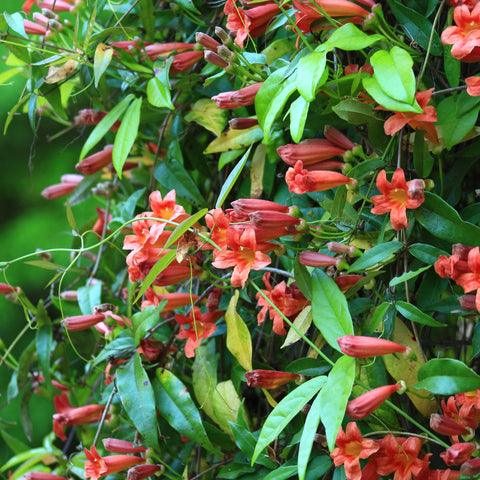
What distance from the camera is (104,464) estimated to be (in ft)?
2.26

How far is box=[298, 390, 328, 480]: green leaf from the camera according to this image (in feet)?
1.48

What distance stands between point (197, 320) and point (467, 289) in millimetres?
327

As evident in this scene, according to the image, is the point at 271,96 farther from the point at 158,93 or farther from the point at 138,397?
the point at 138,397

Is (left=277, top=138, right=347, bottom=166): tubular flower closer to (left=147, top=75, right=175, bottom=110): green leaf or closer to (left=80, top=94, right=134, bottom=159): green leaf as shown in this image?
(left=147, top=75, right=175, bottom=110): green leaf

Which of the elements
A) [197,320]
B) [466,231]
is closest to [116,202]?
[197,320]

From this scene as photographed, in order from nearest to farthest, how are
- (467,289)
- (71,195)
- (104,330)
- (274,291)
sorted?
(467,289) → (274,291) → (104,330) → (71,195)

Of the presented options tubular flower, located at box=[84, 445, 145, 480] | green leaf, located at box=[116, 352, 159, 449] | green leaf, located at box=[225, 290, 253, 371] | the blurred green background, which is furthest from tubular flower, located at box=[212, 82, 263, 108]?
the blurred green background

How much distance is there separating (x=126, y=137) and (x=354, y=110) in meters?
0.31

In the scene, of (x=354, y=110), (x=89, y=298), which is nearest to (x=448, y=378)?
(x=354, y=110)

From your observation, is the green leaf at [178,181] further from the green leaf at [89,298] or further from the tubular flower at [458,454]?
the tubular flower at [458,454]

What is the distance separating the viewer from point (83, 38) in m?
0.82

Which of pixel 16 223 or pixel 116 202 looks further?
pixel 16 223

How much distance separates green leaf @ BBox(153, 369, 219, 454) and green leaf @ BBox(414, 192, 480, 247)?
337mm

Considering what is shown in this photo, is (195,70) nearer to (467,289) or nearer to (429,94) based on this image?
(429,94)
